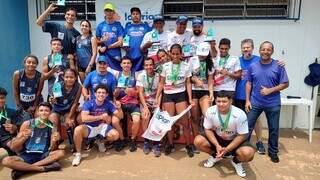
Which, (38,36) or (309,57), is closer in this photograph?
(309,57)

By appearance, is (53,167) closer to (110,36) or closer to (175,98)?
(175,98)

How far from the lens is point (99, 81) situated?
5.02 m

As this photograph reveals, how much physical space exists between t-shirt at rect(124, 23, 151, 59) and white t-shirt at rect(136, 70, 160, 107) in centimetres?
57

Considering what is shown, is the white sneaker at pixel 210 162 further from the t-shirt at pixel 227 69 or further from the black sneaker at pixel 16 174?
the black sneaker at pixel 16 174

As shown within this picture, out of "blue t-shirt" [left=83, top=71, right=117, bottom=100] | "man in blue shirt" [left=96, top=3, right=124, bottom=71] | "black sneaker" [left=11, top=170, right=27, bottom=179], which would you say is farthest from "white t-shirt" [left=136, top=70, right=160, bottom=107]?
"black sneaker" [left=11, top=170, right=27, bottom=179]

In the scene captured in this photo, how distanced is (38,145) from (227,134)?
2.47m

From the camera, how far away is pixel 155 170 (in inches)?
171

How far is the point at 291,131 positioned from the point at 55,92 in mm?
4280

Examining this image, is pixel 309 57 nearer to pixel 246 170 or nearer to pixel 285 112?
pixel 285 112

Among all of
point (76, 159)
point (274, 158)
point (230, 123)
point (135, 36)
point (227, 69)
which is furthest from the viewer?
point (135, 36)

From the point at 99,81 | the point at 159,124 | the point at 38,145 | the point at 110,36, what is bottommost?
the point at 38,145

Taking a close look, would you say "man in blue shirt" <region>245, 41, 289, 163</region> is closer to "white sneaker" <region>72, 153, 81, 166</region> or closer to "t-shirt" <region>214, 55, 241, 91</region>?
"t-shirt" <region>214, 55, 241, 91</region>

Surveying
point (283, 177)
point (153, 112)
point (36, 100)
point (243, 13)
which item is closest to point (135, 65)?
point (153, 112)

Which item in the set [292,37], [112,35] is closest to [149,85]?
[112,35]
